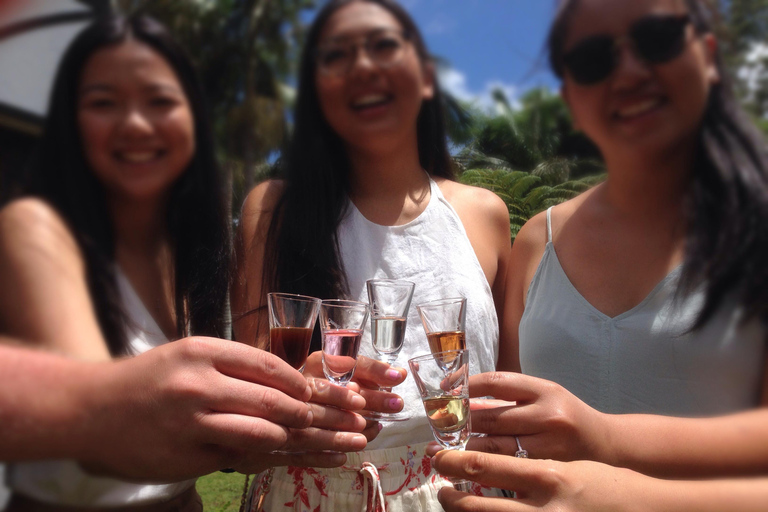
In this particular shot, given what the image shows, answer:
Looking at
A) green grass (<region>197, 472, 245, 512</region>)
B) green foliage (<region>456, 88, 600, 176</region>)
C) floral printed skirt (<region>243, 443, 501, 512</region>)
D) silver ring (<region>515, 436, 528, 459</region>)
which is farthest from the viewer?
green grass (<region>197, 472, 245, 512</region>)

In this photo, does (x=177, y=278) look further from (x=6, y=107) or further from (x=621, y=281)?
(x=621, y=281)

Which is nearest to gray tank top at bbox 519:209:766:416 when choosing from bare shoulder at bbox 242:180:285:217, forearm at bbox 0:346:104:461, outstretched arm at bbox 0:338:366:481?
outstretched arm at bbox 0:338:366:481

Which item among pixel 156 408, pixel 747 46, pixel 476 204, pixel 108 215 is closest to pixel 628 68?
pixel 747 46

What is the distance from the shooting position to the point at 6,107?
899 millimetres

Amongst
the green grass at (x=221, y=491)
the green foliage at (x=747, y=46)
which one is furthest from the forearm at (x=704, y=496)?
the green grass at (x=221, y=491)

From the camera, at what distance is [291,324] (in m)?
1.55

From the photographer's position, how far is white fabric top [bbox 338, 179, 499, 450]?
1.56m

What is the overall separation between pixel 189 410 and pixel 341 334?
1.85 feet

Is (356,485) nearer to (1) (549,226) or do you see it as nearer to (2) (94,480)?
(2) (94,480)

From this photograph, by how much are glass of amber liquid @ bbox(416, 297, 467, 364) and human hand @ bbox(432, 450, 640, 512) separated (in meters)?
0.38

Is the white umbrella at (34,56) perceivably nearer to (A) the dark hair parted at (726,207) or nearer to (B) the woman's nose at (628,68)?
(B) the woman's nose at (628,68)

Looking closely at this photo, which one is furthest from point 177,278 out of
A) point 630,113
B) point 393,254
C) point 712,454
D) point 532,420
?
point 712,454

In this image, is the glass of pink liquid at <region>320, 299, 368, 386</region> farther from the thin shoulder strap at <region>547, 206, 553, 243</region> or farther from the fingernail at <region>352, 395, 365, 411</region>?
the thin shoulder strap at <region>547, 206, 553, 243</region>

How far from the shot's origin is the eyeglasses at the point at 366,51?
1203 mm
